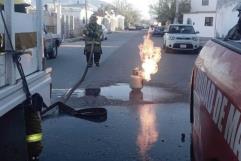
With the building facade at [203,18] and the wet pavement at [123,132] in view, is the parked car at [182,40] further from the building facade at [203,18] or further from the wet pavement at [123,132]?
the building facade at [203,18]

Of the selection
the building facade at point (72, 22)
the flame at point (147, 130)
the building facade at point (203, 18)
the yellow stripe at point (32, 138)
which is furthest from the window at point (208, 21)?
the yellow stripe at point (32, 138)

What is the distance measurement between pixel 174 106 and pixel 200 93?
5.50 meters

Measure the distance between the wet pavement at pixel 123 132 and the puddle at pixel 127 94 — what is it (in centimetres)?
2

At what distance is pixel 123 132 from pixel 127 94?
3631 mm

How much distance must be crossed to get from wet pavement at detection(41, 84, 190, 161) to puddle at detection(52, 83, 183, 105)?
0.02 metres

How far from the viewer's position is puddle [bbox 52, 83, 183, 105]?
1017 cm

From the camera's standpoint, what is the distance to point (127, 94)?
1078cm

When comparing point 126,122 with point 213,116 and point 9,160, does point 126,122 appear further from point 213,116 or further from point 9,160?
point 213,116

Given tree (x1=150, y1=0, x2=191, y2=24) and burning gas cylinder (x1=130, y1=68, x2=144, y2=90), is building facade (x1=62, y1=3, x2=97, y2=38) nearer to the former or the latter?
tree (x1=150, y1=0, x2=191, y2=24)

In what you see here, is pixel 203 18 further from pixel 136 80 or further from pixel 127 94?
pixel 127 94

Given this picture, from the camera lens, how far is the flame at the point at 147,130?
6405 millimetres

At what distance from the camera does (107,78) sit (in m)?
13.8

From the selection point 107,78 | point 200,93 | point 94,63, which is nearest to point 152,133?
point 200,93

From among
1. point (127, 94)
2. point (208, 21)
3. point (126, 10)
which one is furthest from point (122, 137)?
point (126, 10)
